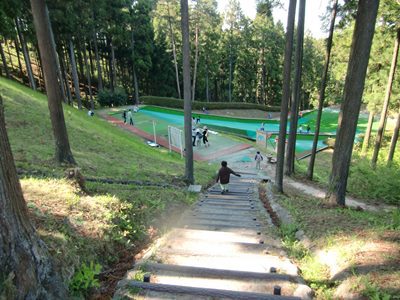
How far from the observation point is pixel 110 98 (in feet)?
127

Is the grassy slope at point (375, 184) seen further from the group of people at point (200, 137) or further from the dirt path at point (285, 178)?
the group of people at point (200, 137)

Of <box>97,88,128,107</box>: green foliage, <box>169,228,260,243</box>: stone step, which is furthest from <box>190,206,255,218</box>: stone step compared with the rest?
<box>97,88,128,107</box>: green foliage

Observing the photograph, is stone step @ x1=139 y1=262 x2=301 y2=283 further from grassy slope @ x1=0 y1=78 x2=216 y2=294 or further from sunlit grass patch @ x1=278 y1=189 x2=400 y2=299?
grassy slope @ x1=0 y1=78 x2=216 y2=294

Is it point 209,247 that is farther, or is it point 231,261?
point 209,247

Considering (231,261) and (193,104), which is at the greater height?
(231,261)

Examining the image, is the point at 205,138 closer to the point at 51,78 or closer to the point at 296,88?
the point at 296,88

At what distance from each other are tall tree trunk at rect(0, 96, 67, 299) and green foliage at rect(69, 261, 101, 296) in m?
0.26

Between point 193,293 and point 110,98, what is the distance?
124 ft

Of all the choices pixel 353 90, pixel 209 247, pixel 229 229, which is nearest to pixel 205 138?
pixel 353 90

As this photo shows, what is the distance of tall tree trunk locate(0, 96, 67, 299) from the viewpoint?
2.75 m

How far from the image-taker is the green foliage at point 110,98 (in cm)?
3812

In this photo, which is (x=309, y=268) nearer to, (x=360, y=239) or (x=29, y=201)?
(x=360, y=239)

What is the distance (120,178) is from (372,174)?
11235mm

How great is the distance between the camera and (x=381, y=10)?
15.8 m
